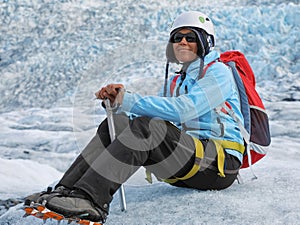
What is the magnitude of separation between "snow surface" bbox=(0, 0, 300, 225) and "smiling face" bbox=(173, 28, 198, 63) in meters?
0.08

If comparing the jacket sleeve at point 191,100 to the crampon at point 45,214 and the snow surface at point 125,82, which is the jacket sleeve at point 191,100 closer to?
the snow surface at point 125,82

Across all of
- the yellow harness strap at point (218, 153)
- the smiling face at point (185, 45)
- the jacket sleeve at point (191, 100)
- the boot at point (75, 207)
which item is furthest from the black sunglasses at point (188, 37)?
the boot at point (75, 207)

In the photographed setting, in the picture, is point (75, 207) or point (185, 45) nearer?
point (75, 207)

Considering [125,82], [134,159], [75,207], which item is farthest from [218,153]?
[125,82]

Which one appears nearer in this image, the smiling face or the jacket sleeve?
the jacket sleeve

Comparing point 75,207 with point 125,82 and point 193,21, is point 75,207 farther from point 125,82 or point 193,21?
point 125,82

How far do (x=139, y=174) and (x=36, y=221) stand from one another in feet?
1.74

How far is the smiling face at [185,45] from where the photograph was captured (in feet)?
7.16

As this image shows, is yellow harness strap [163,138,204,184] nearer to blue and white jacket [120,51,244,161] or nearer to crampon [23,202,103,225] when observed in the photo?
blue and white jacket [120,51,244,161]

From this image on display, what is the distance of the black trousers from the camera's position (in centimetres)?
167

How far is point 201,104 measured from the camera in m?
1.90

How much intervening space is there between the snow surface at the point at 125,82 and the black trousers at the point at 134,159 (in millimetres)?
105

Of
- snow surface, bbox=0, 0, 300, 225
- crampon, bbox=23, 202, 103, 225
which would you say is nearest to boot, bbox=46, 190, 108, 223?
crampon, bbox=23, 202, 103, 225

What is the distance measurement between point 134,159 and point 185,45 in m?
0.68
